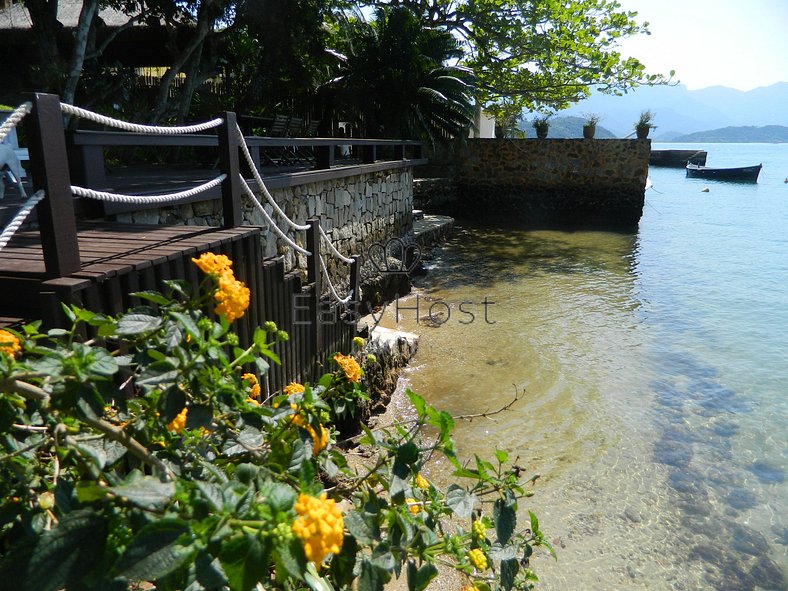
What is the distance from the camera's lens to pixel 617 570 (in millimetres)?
3688

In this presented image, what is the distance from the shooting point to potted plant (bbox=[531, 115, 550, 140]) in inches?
707

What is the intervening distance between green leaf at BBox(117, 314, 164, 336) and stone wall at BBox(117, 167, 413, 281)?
107 inches

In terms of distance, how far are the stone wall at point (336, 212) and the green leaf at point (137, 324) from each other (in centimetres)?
272

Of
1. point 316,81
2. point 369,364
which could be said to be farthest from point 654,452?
point 316,81

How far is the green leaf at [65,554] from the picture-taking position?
1056mm

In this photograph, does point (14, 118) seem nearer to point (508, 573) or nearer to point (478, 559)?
point (478, 559)

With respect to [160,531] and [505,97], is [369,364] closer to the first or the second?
[160,531]

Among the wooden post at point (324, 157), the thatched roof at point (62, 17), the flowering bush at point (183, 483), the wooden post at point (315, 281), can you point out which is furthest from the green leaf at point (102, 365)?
the thatched roof at point (62, 17)

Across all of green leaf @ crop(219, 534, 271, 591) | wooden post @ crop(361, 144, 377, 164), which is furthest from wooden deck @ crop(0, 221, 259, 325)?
wooden post @ crop(361, 144, 377, 164)

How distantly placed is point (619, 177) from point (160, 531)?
18374 mm

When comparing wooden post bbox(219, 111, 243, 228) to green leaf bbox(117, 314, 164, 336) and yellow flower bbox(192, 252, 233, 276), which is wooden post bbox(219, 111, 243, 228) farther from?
green leaf bbox(117, 314, 164, 336)

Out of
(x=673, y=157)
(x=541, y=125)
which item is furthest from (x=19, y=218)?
(x=673, y=157)

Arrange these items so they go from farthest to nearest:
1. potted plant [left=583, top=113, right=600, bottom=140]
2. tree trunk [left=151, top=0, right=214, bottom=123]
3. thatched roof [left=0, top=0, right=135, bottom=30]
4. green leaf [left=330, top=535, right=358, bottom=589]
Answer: potted plant [left=583, top=113, right=600, bottom=140] → thatched roof [left=0, top=0, right=135, bottom=30] → tree trunk [left=151, top=0, right=214, bottom=123] → green leaf [left=330, top=535, right=358, bottom=589]

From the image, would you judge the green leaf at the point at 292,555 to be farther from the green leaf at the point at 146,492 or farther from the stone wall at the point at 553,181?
the stone wall at the point at 553,181
